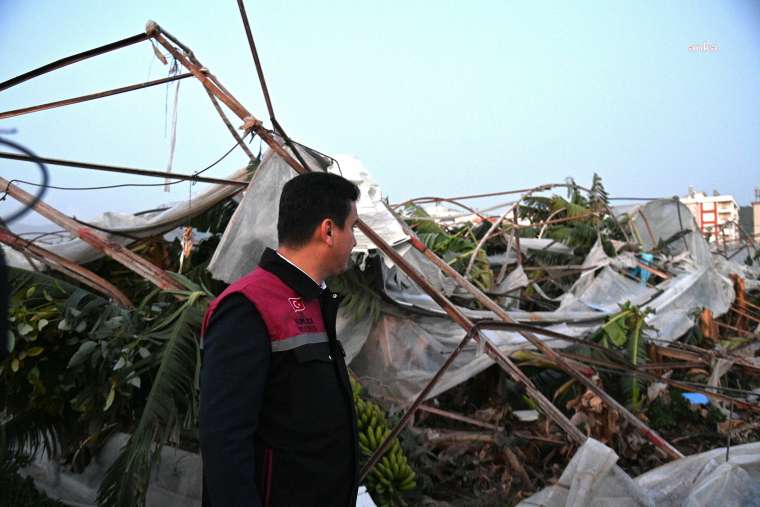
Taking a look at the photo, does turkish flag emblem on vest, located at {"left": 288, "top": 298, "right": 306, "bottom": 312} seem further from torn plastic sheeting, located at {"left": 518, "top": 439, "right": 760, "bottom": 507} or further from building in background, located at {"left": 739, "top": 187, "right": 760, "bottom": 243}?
building in background, located at {"left": 739, "top": 187, "right": 760, "bottom": 243}

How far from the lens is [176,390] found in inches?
111

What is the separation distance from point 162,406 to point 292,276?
1516 mm

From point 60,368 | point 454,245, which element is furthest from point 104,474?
point 454,245

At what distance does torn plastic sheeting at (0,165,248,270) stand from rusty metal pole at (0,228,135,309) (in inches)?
8.1

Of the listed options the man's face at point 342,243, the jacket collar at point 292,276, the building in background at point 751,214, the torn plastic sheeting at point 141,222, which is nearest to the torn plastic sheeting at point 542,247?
the torn plastic sheeting at point 141,222

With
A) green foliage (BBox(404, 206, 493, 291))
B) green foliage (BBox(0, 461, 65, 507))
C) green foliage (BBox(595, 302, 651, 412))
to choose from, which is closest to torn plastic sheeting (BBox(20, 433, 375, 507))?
green foliage (BBox(0, 461, 65, 507))

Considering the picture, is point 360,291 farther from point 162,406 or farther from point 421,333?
point 162,406

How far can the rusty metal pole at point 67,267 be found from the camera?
3.39m

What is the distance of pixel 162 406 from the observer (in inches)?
107

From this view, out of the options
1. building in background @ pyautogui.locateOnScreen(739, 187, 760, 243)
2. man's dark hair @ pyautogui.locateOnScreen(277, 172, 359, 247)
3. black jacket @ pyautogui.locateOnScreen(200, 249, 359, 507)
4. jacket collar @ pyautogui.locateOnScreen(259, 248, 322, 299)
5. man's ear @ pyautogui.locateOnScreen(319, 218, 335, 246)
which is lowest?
building in background @ pyautogui.locateOnScreen(739, 187, 760, 243)

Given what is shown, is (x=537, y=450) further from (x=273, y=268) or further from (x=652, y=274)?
(x=652, y=274)

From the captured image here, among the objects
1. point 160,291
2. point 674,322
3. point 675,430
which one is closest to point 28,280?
point 160,291

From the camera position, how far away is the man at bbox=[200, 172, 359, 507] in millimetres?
1351

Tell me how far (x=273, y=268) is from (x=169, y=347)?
1.57 m
